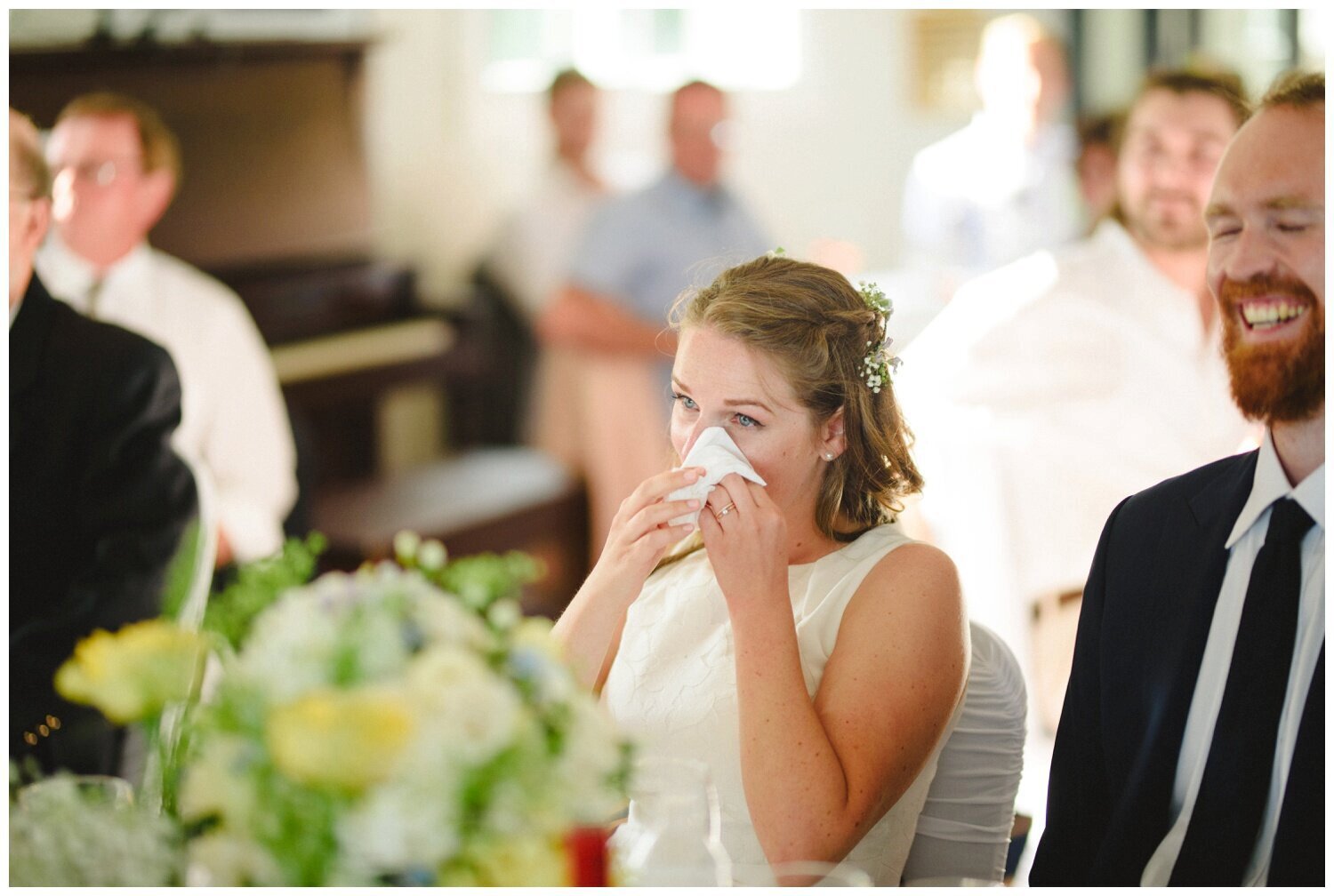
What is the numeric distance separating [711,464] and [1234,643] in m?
0.54

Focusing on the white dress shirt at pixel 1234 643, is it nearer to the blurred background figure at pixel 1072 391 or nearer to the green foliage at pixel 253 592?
the green foliage at pixel 253 592

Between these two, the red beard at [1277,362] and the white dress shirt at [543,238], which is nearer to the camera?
the red beard at [1277,362]

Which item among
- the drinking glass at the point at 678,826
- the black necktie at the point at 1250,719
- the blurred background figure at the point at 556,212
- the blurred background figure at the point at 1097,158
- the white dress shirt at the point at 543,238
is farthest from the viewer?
the white dress shirt at the point at 543,238

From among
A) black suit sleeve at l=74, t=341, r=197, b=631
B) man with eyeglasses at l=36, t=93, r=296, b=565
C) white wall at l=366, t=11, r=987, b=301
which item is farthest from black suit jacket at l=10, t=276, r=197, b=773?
white wall at l=366, t=11, r=987, b=301

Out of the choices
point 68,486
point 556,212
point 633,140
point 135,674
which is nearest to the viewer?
point 135,674

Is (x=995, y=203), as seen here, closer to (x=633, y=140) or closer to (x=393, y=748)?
(x=633, y=140)

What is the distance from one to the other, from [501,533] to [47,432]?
90.7 inches

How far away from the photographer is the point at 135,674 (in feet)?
2.93

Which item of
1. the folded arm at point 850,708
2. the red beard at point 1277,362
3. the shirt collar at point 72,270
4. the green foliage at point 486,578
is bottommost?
the folded arm at point 850,708

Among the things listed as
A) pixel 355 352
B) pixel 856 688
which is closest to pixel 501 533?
pixel 355 352

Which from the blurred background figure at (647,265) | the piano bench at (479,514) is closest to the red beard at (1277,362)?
the blurred background figure at (647,265)

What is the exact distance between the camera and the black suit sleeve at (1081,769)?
133 centimetres

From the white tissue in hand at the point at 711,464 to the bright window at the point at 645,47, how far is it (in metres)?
3.74

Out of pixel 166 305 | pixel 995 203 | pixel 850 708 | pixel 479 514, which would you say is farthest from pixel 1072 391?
pixel 479 514
